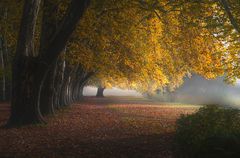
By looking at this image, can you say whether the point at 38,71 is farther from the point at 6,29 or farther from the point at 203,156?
the point at 203,156

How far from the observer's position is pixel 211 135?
7652mm

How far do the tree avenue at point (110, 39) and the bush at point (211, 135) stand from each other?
127 inches

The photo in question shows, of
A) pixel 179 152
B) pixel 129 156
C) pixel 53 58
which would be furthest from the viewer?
pixel 53 58

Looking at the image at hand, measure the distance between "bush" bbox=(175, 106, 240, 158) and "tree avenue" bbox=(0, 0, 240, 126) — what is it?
3.23 metres

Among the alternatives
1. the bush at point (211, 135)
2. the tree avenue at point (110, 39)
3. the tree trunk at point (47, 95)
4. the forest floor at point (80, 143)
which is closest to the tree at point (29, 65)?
the tree avenue at point (110, 39)

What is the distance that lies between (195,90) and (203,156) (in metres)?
63.2

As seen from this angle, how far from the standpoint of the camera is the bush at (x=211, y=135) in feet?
22.8

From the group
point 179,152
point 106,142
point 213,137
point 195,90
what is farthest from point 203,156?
point 195,90

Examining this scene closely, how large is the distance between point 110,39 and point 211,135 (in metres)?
17.8

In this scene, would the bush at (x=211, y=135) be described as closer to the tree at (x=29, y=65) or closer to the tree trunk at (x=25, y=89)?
the tree at (x=29, y=65)

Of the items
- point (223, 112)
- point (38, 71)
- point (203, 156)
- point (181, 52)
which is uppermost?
point (181, 52)

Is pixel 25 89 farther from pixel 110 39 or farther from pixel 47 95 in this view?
pixel 110 39

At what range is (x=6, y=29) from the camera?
79.2ft

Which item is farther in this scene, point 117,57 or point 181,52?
point 117,57
